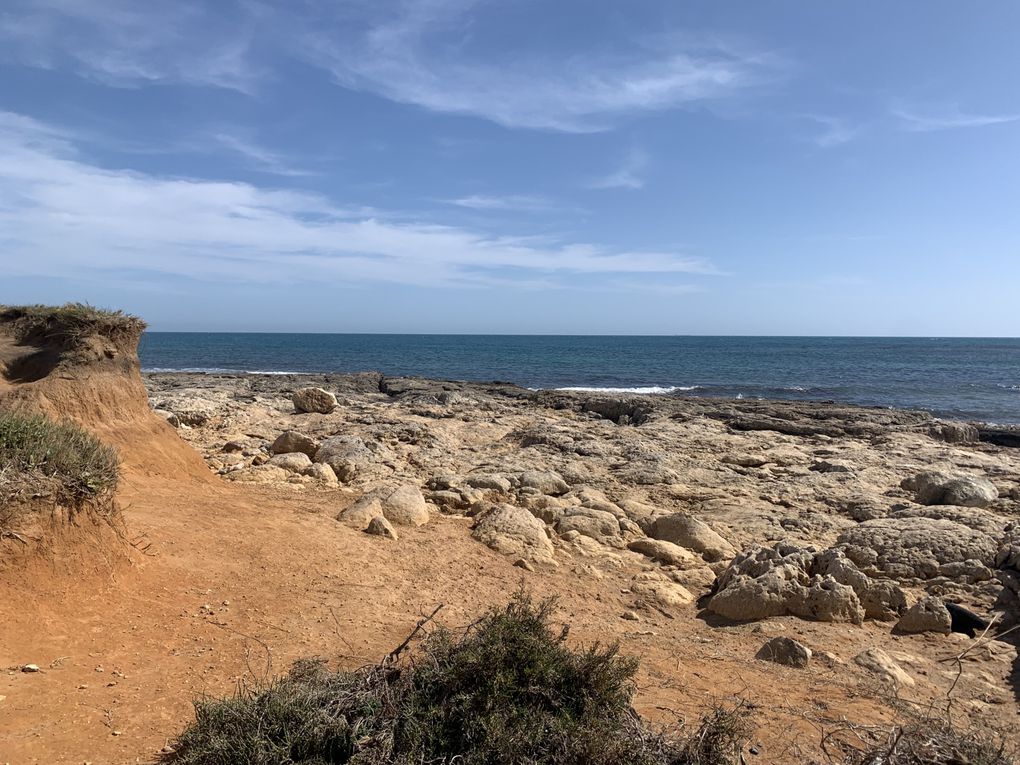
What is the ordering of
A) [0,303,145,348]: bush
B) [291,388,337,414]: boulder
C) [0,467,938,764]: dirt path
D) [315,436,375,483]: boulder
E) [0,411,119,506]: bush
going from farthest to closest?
1. [291,388,337,414]: boulder
2. [315,436,375,483]: boulder
3. [0,303,145,348]: bush
4. [0,411,119,506]: bush
5. [0,467,938,764]: dirt path

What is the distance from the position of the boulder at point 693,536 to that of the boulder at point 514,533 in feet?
5.50

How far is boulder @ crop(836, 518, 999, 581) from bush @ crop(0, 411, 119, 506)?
846 cm

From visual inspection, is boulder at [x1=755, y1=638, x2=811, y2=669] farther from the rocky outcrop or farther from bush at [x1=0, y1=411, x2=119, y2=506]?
bush at [x1=0, y1=411, x2=119, y2=506]

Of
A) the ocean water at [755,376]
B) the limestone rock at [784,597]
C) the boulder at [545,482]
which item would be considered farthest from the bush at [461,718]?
the ocean water at [755,376]

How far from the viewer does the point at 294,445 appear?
40.7 feet

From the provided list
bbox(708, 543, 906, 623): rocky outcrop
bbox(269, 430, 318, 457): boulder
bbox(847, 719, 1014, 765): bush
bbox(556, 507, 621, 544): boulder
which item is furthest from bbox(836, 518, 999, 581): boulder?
bbox(269, 430, 318, 457): boulder

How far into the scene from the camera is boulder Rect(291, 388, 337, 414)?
59.1ft

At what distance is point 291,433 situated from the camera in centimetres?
1262

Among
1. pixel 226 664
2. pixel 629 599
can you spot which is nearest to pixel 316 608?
pixel 226 664

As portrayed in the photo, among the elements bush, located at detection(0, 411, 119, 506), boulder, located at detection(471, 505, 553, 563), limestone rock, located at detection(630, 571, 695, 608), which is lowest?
limestone rock, located at detection(630, 571, 695, 608)

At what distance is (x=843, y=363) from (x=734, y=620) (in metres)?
57.2

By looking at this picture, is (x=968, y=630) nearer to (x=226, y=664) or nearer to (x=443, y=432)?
(x=226, y=664)

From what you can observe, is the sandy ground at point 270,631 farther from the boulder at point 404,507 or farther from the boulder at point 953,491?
the boulder at point 953,491

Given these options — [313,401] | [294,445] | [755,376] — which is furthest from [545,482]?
[755,376]
